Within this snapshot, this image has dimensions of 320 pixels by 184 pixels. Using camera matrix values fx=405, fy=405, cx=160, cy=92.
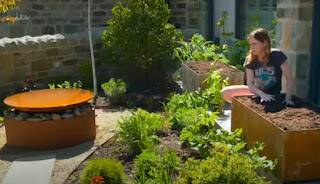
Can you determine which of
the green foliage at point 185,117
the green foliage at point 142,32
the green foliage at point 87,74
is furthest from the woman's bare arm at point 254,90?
the green foliage at point 87,74

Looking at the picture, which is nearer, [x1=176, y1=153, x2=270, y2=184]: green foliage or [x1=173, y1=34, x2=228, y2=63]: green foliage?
[x1=176, y1=153, x2=270, y2=184]: green foliage

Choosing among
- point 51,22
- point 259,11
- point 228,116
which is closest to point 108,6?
point 51,22

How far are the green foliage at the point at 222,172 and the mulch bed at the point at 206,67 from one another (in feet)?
9.98

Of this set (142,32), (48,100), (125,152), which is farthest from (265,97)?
(142,32)

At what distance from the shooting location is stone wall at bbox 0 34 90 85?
24.6 feet

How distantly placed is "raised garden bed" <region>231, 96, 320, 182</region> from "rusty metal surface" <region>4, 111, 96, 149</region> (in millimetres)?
2348

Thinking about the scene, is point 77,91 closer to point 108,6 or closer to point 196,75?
point 196,75

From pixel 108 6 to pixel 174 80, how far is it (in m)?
5.47

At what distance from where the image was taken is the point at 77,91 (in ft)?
19.4

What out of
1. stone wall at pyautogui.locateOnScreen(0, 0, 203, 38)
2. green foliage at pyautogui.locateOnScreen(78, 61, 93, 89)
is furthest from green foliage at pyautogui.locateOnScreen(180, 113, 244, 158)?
stone wall at pyautogui.locateOnScreen(0, 0, 203, 38)

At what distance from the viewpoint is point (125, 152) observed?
15.3 feet

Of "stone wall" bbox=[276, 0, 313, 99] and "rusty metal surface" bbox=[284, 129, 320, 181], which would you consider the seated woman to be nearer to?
"stone wall" bbox=[276, 0, 313, 99]

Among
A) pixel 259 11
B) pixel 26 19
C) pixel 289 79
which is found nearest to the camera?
pixel 289 79

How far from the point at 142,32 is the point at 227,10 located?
79.5 inches
